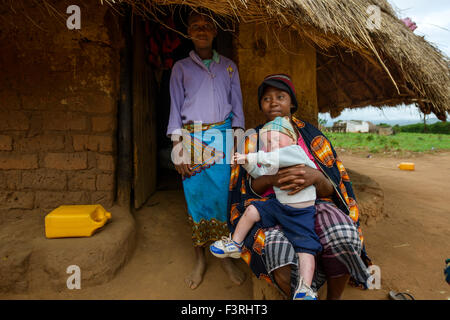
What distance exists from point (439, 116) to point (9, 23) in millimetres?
4696

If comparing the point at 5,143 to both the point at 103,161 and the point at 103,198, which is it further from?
the point at 103,198

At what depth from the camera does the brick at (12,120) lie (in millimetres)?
2488

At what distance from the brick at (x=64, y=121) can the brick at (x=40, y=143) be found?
99 mm

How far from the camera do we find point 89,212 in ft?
7.20

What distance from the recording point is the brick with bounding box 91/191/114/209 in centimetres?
266

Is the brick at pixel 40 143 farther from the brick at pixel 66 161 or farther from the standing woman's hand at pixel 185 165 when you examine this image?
the standing woman's hand at pixel 185 165

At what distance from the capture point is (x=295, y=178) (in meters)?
1.64

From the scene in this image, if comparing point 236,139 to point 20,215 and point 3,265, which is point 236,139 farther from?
point 20,215

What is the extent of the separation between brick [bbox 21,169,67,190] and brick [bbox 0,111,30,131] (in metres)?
Answer: 0.46

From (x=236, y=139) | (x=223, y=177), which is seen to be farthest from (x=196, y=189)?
(x=236, y=139)

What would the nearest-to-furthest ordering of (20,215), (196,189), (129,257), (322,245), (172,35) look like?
(322,245), (196,189), (129,257), (20,215), (172,35)

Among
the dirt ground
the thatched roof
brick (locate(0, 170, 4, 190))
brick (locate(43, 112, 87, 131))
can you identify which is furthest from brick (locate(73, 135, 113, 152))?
the thatched roof

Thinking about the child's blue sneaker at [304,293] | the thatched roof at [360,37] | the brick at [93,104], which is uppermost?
the thatched roof at [360,37]
